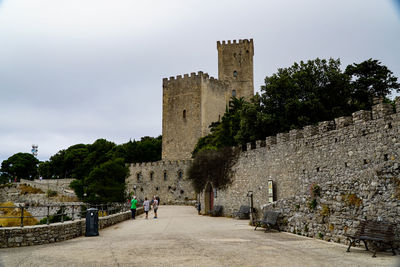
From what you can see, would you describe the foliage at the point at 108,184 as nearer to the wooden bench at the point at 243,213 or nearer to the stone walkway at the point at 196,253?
the wooden bench at the point at 243,213

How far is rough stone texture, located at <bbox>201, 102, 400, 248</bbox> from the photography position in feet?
27.5

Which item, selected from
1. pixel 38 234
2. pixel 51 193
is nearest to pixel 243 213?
pixel 38 234

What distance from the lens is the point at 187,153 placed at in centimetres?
4588

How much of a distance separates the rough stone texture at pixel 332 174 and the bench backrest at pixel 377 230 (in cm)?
32

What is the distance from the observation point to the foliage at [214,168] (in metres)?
21.6

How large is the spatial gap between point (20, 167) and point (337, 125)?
75762 millimetres

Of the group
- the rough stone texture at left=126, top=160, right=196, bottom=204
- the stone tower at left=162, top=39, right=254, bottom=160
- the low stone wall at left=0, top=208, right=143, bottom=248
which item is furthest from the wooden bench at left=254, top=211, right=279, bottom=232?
the stone tower at left=162, top=39, right=254, bottom=160

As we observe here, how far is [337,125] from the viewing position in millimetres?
13406

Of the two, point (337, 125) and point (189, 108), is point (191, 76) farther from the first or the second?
point (337, 125)

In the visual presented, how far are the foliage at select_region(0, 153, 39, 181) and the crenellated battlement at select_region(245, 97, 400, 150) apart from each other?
2734 inches

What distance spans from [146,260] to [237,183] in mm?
13910

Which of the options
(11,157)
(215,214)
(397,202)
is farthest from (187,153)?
(11,157)

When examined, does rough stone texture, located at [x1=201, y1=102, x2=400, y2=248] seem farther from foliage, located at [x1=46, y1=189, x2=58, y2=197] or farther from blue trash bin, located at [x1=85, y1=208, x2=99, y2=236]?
foliage, located at [x1=46, y1=189, x2=58, y2=197]

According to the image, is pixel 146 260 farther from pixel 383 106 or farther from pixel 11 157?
pixel 11 157
